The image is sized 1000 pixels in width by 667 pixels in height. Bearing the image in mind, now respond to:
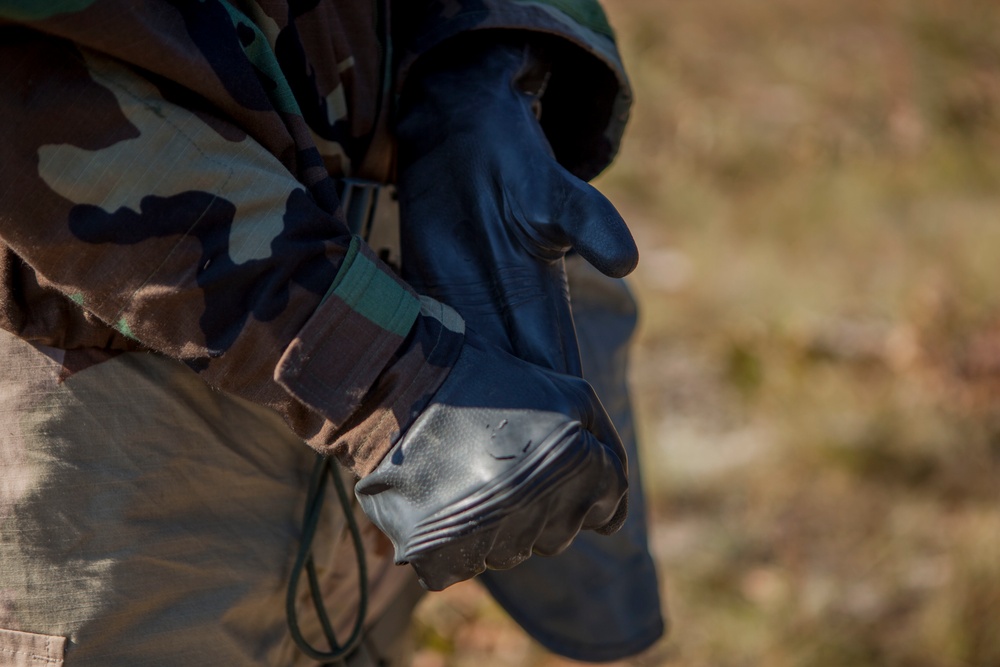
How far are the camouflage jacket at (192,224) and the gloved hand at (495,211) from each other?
13 cm

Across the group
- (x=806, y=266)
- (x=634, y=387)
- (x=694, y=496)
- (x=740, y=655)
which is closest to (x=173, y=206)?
(x=740, y=655)

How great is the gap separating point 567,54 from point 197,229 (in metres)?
0.56

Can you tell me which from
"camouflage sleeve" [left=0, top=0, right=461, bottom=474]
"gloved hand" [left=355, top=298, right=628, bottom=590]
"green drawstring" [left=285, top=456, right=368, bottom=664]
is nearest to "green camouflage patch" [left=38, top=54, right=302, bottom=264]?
"camouflage sleeve" [left=0, top=0, right=461, bottom=474]

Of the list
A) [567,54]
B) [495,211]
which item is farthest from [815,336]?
[495,211]

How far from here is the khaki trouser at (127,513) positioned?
0.82 meters

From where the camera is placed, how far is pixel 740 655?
205cm

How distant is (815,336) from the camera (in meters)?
3.27

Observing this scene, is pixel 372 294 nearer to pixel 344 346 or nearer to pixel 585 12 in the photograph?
pixel 344 346

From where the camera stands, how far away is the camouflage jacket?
69cm

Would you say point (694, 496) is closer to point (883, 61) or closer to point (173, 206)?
point (173, 206)

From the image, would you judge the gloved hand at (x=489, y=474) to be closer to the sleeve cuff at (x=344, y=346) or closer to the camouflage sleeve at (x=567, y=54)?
the sleeve cuff at (x=344, y=346)

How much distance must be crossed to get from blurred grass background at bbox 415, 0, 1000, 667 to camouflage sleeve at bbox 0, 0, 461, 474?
1590mm

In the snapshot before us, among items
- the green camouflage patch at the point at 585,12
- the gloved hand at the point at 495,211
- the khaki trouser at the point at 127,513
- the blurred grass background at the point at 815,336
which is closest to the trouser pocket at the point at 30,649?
the khaki trouser at the point at 127,513

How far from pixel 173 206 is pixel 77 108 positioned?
101 millimetres
